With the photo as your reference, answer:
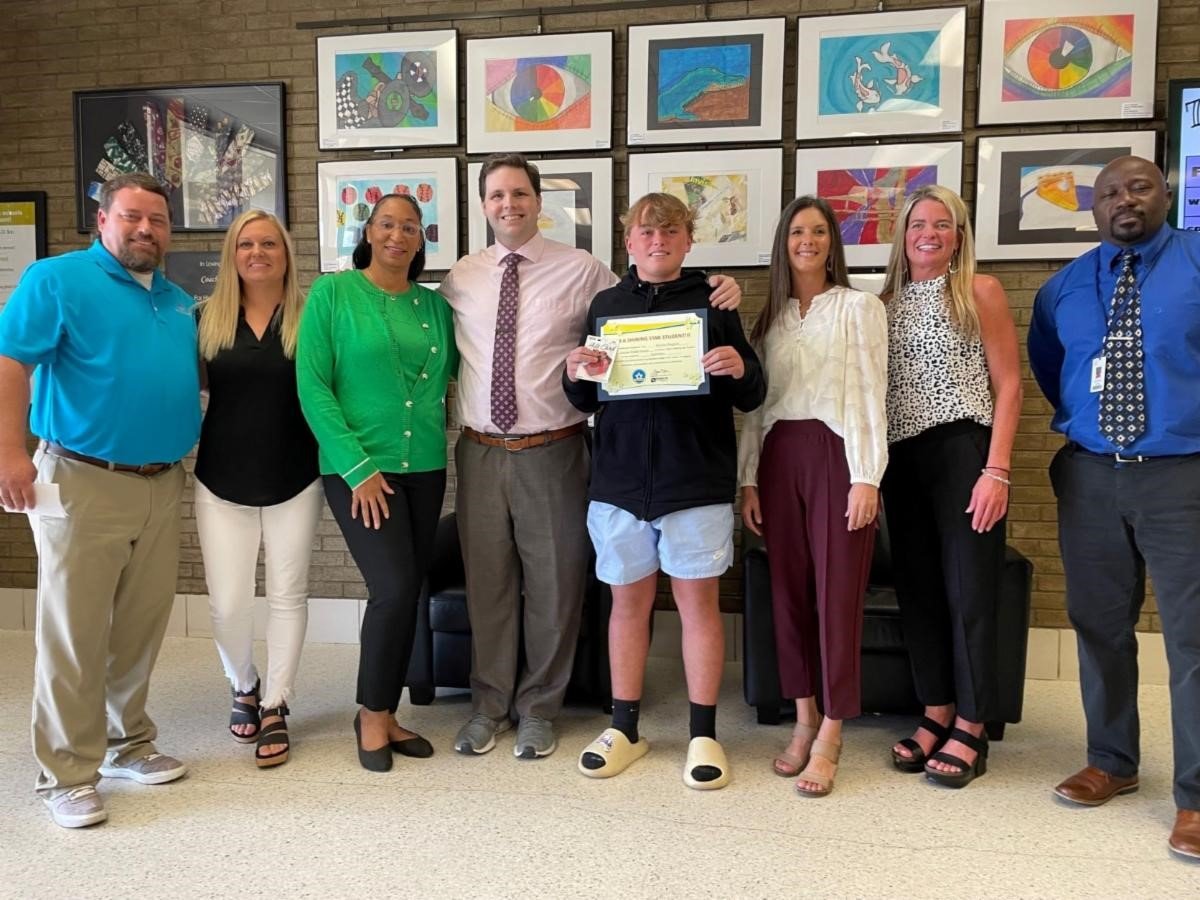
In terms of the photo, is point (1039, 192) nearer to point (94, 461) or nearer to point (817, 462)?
point (817, 462)

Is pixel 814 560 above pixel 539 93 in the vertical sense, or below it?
below

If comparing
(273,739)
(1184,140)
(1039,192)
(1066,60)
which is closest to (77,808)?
(273,739)

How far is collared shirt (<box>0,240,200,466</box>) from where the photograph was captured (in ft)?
7.39

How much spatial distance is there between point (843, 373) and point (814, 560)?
0.55 m

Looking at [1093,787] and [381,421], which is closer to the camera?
[1093,787]

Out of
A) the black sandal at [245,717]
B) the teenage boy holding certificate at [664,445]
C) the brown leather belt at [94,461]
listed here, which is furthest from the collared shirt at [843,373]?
the black sandal at [245,717]

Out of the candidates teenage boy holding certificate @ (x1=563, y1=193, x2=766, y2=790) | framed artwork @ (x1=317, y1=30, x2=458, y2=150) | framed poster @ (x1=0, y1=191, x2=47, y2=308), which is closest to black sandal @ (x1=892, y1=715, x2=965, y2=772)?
teenage boy holding certificate @ (x1=563, y1=193, x2=766, y2=790)

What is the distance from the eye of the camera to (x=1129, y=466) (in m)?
2.23

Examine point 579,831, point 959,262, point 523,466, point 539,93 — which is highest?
point 539,93

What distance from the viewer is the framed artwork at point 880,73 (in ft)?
11.1

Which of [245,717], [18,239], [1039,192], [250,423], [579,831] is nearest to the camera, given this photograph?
[579,831]

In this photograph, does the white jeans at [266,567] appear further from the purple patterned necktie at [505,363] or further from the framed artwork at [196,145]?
the framed artwork at [196,145]

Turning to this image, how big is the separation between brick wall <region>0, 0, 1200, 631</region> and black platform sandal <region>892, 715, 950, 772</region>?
1.16 meters

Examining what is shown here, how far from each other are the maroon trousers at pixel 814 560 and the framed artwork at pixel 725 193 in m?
1.32
